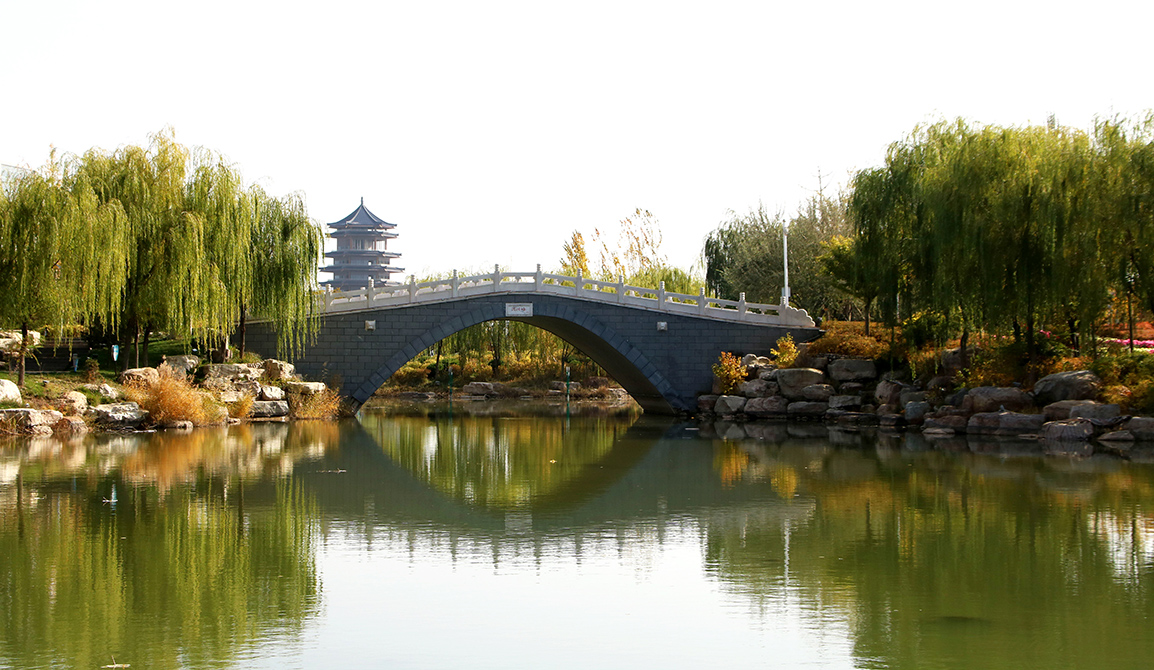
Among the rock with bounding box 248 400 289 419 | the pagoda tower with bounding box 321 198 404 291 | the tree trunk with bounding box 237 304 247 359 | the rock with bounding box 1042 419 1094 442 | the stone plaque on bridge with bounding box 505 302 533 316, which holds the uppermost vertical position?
the pagoda tower with bounding box 321 198 404 291

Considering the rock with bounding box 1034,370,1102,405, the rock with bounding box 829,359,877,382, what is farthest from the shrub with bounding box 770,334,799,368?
the rock with bounding box 1034,370,1102,405

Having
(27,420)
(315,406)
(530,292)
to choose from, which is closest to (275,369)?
(315,406)

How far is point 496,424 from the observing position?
21656 mm

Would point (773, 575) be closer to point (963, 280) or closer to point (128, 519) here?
point (128, 519)

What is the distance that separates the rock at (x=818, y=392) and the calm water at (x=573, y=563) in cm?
734

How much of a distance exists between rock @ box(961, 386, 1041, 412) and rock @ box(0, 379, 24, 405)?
552 inches

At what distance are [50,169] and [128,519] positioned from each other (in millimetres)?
10189

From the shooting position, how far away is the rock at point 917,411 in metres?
18.6

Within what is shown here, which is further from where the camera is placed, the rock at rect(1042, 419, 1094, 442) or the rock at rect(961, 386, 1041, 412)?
the rock at rect(961, 386, 1041, 412)

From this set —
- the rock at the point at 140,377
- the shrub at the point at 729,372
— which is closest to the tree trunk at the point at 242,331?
the rock at the point at 140,377

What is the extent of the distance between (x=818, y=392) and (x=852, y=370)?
0.77m

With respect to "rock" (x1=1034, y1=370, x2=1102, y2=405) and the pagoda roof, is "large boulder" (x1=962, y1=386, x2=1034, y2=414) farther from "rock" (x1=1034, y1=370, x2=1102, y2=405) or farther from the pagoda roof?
the pagoda roof

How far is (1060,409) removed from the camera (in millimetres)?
16047

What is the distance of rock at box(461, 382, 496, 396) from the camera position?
111ft
